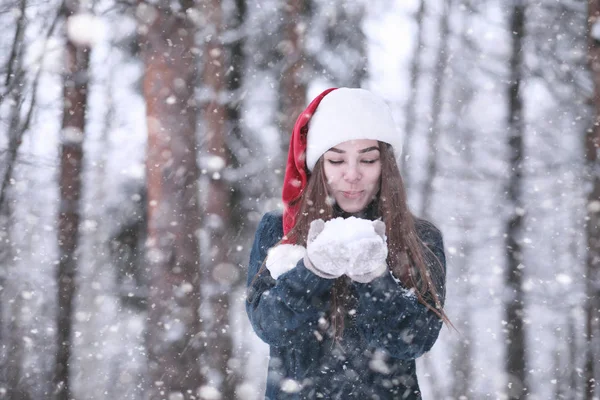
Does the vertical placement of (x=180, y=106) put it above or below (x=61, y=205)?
above

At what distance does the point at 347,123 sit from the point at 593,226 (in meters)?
4.78

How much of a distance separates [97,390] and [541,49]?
23.1ft

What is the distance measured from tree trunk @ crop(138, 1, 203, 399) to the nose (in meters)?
2.61

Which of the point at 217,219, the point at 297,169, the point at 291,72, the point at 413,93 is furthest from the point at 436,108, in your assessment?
the point at 297,169

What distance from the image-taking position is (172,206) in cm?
469

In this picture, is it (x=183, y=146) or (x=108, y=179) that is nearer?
(x=183, y=146)

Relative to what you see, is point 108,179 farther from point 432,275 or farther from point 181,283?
point 432,275

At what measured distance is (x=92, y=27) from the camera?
6.95 meters

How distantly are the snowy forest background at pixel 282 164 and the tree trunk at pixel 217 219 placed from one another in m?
0.03

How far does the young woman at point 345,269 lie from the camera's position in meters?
1.92

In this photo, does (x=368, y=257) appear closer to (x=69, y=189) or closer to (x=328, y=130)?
(x=328, y=130)

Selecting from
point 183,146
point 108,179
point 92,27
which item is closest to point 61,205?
point 108,179

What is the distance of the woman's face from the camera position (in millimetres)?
2281

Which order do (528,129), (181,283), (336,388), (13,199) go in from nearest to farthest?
(336,388)
(181,283)
(528,129)
(13,199)
